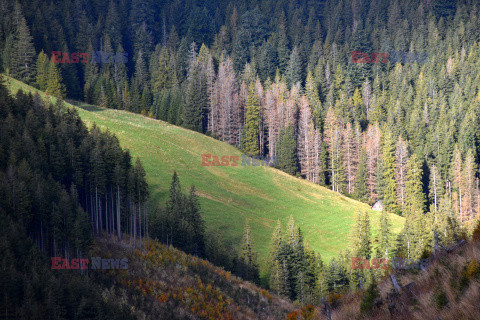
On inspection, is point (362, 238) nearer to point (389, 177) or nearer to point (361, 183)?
point (389, 177)

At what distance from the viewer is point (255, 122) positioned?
343 feet

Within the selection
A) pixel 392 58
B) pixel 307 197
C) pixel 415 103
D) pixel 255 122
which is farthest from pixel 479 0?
pixel 307 197

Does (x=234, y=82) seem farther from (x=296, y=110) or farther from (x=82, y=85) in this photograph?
(x=82, y=85)

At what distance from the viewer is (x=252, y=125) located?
104000mm

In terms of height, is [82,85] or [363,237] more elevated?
[82,85]

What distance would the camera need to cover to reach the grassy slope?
63844 millimetres

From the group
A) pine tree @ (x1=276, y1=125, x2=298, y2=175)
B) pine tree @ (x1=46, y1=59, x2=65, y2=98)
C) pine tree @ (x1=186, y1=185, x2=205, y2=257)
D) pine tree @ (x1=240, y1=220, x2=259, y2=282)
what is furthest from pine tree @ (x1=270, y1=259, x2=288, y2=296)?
pine tree @ (x1=46, y1=59, x2=65, y2=98)

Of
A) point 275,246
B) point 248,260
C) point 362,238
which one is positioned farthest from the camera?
point 362,238

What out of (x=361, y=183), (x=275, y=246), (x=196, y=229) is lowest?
(x=361, y=183)

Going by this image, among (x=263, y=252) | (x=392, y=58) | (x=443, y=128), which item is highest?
(x=392, y=58)

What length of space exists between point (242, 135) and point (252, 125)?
347 centimetres

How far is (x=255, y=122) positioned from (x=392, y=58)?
227ft

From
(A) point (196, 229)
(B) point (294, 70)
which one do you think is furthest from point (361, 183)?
(B) point (294, 70)

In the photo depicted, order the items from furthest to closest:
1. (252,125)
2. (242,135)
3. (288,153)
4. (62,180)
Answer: (242,135) → (252,125) → (288,153) → (62,180)
